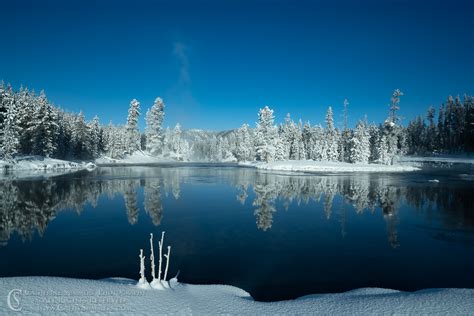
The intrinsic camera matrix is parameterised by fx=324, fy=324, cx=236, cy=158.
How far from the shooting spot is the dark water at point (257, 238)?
38.3 feet

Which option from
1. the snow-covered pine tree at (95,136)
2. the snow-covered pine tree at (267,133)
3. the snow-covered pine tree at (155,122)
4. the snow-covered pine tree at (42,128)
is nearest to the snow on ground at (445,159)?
the snow-covered pine tree at (267,133)

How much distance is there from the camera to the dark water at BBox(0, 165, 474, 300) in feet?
38.3

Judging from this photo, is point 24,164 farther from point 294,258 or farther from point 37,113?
point 294,258

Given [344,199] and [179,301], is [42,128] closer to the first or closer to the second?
[344,199]

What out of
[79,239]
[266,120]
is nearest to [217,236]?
[79,239]

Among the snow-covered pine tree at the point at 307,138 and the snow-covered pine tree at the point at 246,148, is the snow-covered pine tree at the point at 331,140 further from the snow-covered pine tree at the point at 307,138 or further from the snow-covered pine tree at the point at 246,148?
the snow-covered pine tree at the point at 246,148

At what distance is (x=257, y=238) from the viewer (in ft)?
55.5

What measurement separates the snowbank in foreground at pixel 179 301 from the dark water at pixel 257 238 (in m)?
1.80

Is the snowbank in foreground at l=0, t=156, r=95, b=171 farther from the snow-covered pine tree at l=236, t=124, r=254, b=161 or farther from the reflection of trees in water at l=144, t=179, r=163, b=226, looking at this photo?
the snow-covered pine tree at l=236, t=124, r=254, b=161

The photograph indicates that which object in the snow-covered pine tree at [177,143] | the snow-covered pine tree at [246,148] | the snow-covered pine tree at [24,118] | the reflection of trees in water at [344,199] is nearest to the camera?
the reflection of trees in water at [344,199]

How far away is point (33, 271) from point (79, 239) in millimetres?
4670

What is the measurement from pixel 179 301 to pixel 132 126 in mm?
112205

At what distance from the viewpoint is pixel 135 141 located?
116000mm

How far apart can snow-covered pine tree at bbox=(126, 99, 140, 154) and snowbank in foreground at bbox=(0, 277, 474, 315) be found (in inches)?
4275
